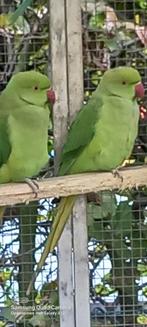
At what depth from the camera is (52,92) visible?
178cm

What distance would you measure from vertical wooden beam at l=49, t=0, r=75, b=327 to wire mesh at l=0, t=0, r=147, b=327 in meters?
0.10

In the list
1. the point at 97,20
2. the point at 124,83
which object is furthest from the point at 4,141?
the point at 97,20

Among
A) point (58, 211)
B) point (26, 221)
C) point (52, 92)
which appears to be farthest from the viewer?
point (26, 221)

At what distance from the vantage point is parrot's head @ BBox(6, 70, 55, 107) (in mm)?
1764

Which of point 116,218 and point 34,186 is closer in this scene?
point 34,186

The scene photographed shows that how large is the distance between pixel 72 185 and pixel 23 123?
17 centimetres

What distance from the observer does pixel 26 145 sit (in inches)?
70.9

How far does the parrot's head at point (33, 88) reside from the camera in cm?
176

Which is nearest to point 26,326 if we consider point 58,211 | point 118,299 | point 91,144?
point 118,299

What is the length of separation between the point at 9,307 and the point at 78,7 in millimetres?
754

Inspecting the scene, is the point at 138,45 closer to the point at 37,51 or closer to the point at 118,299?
the point at 37,51

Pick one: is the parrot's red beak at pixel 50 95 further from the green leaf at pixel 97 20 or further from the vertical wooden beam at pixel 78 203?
the green leaf at pixel 97 20

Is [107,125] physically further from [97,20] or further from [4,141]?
[97,20]

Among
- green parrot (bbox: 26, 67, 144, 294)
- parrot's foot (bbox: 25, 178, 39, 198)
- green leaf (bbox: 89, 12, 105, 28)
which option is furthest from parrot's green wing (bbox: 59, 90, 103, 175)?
green leaf (bbox: 89, 12, 105, 28)
